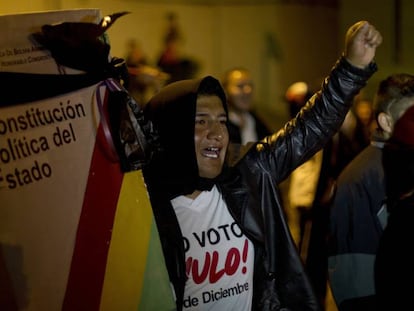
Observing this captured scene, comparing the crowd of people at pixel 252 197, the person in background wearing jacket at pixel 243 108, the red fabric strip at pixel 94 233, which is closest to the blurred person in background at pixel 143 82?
the person in background wearing jacket at pixel 243 108

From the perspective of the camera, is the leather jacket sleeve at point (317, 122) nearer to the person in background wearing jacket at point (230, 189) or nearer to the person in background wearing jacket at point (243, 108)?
the person in background wearing jacket at point (230, 189)

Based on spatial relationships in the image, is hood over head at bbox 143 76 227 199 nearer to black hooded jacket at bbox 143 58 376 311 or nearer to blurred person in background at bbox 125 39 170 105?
black hooded jacket at bbox 143 58 376 311

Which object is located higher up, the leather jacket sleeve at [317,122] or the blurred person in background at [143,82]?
the leather jacket sleeve at [317,122]

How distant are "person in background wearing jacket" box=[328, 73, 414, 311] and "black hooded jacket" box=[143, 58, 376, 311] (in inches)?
20.1

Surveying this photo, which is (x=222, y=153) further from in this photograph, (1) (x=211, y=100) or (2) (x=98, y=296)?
(2) (x=98, y=296)

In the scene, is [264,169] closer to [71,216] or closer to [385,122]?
[385,122]

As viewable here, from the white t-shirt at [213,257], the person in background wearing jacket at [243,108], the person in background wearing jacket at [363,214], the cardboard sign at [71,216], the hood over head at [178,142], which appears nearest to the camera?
the cardboard sign at [71,216]

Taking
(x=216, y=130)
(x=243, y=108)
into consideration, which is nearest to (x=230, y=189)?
(x=216, y=130)

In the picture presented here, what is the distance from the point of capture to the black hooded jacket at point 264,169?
3.27 m

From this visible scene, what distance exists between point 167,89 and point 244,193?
0.59 m

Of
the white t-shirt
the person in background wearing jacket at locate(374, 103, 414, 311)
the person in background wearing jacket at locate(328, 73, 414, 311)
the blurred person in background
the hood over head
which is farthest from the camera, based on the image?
the blurred person in background

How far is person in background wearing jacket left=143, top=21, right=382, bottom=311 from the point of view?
3166mm

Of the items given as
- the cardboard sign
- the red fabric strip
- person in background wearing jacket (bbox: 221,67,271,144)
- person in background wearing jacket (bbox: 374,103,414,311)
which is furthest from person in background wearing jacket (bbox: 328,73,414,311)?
person in background wearing jacket (bbox: 221,67,271,144)

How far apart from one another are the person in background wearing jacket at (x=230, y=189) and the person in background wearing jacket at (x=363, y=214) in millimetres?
505
